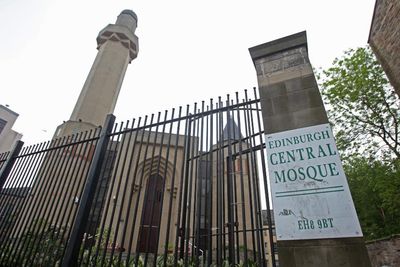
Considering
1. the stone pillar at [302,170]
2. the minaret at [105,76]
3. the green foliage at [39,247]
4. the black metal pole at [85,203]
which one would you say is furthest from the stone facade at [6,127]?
the stone pillar at [302,170]

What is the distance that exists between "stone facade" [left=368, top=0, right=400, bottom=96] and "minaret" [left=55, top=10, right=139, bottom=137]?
51.9 ft

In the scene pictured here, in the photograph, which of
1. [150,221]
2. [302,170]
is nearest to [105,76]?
[150,221]

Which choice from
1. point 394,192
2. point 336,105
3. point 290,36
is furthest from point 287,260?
point 336,105

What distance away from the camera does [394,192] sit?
12289mm

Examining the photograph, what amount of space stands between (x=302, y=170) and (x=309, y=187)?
7.4 inches

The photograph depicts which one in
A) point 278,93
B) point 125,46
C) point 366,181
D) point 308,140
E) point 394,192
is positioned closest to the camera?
point 308,140

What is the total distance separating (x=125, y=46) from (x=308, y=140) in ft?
72.7

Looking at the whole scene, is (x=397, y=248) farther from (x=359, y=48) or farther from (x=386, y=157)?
(x=359, y=48)

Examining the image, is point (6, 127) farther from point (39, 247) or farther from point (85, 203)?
point (85, 203)

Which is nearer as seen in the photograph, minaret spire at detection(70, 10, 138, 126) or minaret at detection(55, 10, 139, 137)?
minaret at detection(55, 10, 139, 137)

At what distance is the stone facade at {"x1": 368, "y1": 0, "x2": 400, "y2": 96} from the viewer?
272 inches

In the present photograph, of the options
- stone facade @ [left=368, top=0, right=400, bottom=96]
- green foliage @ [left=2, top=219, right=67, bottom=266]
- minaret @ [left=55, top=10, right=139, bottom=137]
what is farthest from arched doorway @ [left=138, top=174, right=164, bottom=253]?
stone facade @ [left=368, top=0, right=400, bottom=96]

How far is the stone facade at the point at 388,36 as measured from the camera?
691 cm

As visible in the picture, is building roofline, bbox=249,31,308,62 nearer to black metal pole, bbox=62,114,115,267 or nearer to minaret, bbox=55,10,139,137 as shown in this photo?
black metal pole, bbox=62,114,115,267
